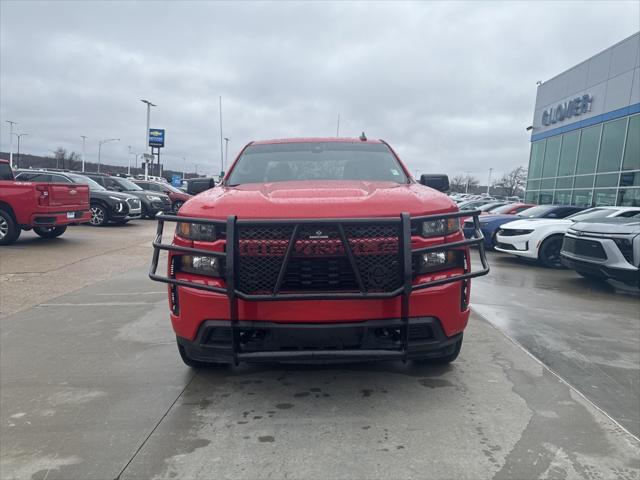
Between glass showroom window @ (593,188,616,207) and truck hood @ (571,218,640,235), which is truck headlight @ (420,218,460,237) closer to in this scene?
truck hood @ (571,218,640,235)

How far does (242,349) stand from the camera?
240 centimetres

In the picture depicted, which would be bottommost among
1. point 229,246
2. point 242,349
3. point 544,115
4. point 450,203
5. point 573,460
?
point 573,460

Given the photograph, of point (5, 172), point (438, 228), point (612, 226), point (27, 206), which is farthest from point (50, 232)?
point (612, 226)

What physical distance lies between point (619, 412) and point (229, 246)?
259 centimetres

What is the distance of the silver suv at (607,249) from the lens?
5.78 meters

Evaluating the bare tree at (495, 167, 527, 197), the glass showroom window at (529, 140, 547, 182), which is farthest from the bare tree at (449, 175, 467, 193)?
the glass showroom window at (529, 140, 547, 182)

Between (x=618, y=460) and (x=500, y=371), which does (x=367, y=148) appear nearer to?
(x=500, y=371)

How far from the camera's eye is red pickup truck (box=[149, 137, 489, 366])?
2.30 meters

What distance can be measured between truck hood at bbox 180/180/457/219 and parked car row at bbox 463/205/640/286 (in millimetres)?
1978

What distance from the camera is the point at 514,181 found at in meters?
84.7

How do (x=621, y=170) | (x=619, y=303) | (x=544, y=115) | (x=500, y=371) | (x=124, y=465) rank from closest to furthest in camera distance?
(x=124, y=465) < (x=500, y=371) < (x=619, y=303) < (x=621, y=170) < (x=544, y=115)

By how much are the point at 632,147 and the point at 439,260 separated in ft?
66.6

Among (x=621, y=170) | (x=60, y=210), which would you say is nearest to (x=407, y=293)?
(x=60, y=210)

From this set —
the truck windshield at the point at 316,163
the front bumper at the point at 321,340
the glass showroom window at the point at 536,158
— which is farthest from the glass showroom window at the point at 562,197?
the front bumper at the point at 321,340
